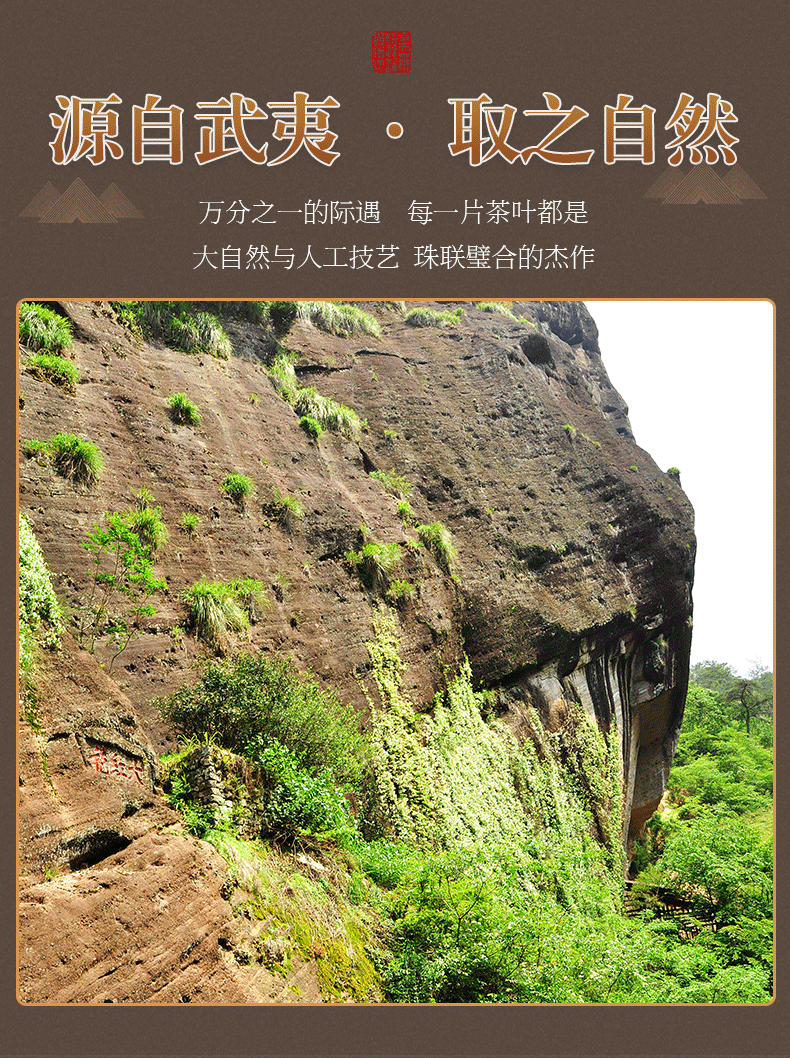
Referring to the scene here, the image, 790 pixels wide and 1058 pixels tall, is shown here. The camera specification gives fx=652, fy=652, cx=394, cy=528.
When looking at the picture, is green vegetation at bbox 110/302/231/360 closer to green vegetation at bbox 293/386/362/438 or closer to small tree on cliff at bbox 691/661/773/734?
green vegetation at bbox 293/386/362/438

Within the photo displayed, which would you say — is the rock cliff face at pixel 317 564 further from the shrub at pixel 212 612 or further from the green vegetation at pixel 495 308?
the green vegetation at pixel 495 308

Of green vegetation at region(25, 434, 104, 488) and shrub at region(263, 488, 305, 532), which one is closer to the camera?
green vegetation at region(25, 434, 104, 488)

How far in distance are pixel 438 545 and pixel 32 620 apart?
12155 mm

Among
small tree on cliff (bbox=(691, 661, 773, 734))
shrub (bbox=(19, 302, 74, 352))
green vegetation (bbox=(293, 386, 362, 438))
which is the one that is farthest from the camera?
small tree on cliff (bbox=(691, 661, 773, 734))

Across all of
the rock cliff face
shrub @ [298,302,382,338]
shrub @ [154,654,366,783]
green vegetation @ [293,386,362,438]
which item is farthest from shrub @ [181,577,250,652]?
shrub @ [298,302,382,338]

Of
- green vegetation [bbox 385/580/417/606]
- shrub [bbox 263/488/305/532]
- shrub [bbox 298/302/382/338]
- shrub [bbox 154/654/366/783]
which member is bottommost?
shrub [bbox 154/654/366/783]

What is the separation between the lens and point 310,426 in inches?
631

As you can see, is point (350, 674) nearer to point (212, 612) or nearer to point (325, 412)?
point (212, 612)

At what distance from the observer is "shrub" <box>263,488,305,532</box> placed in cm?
1325

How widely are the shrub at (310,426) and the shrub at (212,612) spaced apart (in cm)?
586

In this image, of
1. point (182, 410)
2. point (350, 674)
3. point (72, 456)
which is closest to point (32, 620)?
point (72, 456)

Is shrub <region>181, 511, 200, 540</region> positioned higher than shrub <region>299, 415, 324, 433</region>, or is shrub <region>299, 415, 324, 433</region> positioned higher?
shrub <region>299, 415, 324, 433</region>

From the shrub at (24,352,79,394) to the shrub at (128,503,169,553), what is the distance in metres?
2.35

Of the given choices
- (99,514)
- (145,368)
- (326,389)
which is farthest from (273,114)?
(326,389)
